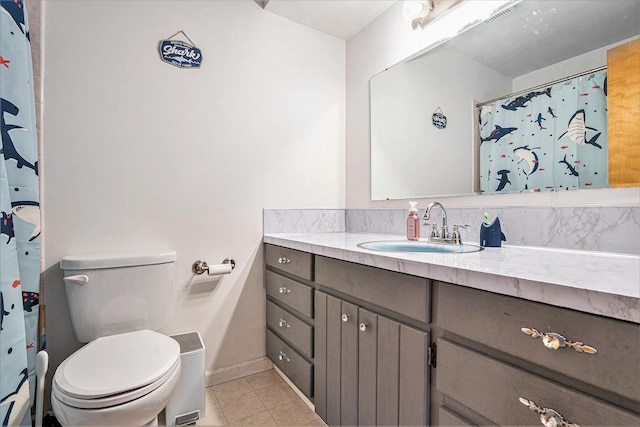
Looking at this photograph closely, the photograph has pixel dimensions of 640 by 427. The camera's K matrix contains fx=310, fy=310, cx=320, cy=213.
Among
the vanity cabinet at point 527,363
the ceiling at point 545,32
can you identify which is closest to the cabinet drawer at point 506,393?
the vanity cabinet at point 527,363

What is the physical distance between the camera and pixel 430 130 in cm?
173

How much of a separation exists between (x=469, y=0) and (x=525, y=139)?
2.47 ft

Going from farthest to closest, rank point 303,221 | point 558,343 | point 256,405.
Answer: point 303,221, point 256,405, point 558,343

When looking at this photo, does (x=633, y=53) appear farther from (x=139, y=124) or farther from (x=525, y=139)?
(x=139, y=124)

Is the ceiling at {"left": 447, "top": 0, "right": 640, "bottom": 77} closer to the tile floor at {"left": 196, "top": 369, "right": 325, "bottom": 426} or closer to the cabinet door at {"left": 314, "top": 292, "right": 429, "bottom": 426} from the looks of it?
the cabinet door at {"left": 314, "top": 292, "right": 429, "bottom": 426}

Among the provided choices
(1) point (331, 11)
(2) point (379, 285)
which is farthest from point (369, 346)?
(1) point (331, 11)

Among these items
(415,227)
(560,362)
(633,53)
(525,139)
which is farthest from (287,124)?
(560,362)

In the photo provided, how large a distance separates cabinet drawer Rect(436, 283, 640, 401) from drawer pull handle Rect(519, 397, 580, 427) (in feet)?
0.29

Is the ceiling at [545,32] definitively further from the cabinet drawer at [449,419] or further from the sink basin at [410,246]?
the cabinet drawer at [449,419]

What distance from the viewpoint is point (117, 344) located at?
1.26 metres

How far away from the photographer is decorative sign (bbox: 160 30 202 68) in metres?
1.65

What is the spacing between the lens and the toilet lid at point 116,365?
987mm

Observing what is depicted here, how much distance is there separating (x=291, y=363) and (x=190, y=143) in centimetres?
132

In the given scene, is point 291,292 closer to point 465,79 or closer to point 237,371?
Result: point 237,371
